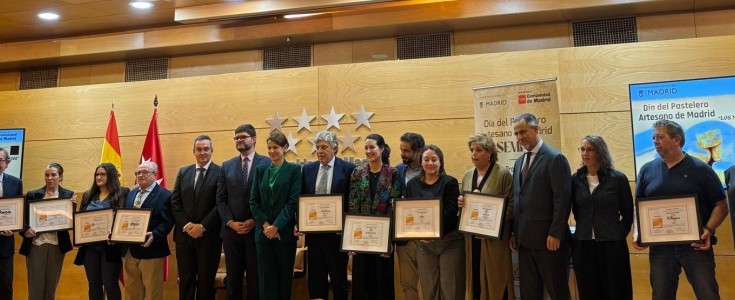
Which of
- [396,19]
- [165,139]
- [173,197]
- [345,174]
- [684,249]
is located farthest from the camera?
[165,139]

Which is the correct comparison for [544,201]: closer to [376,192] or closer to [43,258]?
[376,192]

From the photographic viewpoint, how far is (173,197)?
16.1 ft

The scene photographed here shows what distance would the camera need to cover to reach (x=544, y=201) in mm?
3787

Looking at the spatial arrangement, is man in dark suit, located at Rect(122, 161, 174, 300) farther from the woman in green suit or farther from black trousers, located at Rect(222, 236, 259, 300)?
the woman in green suit

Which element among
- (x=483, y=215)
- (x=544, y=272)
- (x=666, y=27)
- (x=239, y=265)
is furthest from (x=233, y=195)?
(x=666, y=27)

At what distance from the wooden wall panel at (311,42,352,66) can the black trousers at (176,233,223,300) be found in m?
2.66

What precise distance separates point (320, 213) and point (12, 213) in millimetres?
2891

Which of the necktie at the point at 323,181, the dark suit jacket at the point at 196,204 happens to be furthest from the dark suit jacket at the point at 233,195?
the necktie at the point at 323,181

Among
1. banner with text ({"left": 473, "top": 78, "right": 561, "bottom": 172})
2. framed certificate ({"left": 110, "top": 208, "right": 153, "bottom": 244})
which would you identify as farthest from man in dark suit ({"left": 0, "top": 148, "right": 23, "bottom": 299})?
banner with text ({"left": 473, "top": 78, "right": 561, "bottom": 172})

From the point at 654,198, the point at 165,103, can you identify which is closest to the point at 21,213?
the point at 165,103

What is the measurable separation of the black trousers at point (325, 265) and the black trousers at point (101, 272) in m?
1.72

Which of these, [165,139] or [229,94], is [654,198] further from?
[165,139]

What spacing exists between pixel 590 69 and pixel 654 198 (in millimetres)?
2074

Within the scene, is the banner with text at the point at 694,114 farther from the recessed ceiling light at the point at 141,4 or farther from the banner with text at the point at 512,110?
the recessed ceiling light at the point at 141,4
